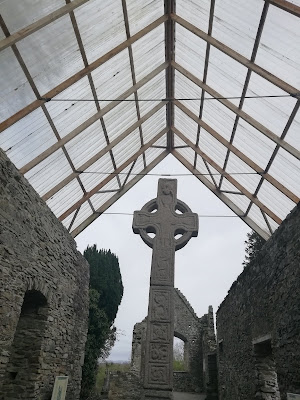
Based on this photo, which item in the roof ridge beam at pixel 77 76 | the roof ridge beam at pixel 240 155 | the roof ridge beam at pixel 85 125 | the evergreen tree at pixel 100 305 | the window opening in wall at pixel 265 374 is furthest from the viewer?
the evergreen tree at pixel 100 305

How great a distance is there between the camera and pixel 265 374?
6062 mm

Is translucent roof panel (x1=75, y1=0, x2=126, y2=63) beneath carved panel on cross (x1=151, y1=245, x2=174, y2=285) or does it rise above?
above

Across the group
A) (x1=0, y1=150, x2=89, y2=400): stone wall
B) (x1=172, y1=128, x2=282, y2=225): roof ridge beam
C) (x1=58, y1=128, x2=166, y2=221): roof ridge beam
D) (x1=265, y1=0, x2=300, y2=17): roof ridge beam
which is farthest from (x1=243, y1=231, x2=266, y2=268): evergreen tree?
(x1=265, y1=0, x2=300, y2=17): roof ridge beam

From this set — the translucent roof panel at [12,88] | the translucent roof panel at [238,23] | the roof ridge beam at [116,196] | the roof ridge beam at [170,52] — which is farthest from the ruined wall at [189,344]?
the translucent roof panel at [238,23]

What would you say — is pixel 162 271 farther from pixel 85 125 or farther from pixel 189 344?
pixel 189 344

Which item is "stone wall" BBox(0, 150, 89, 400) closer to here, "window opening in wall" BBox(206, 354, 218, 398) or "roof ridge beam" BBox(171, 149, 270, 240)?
"roof ridge beam" BBox(171, 149, 270, 240)

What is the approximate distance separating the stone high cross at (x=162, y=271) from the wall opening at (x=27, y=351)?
3.00 m

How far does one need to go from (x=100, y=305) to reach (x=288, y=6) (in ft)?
37.3

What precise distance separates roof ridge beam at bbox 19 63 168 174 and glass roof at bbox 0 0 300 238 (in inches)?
1.1

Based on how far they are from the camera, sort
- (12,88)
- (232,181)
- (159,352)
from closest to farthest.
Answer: (159,352)
(12,88)
(232,181)

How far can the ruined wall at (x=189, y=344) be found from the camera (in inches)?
536

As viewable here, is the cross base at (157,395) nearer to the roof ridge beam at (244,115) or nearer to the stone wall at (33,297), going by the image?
the stone wall at (33,297)


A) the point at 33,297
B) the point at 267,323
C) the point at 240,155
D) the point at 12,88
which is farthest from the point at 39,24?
the point at 267,323

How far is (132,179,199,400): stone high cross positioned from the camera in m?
3.70
